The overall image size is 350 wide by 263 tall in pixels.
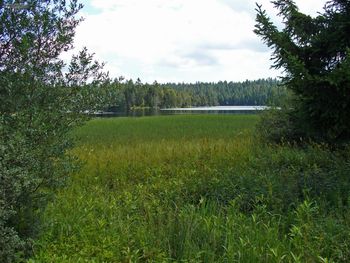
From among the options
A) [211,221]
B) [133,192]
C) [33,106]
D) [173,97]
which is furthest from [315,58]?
[173,97]

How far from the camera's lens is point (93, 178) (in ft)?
32.2

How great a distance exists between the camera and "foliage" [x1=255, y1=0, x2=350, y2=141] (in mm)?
6328

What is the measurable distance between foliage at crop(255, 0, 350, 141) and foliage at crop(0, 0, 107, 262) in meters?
3.17

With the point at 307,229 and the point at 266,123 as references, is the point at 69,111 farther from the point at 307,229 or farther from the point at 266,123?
the point at 266,123

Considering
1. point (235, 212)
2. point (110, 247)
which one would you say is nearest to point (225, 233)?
point (235, 212)

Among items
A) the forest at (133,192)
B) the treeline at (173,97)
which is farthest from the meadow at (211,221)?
the treeline at (173,97)

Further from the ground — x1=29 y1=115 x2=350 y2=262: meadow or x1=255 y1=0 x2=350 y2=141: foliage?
x1=255 y1=0 x2=350 y2=141: foliage

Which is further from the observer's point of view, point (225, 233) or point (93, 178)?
point (93, 178)

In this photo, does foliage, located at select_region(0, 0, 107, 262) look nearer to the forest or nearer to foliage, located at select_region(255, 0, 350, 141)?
the forest

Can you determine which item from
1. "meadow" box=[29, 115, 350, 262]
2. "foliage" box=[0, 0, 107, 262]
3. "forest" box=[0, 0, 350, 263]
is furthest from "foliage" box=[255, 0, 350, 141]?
"foliage" box=[0, 0, 107, 262]

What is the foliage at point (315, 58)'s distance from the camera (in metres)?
6.33

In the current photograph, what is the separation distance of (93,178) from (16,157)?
6.18 meters

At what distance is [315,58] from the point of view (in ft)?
23.0

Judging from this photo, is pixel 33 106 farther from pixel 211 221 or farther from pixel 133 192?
pixel 133 192
